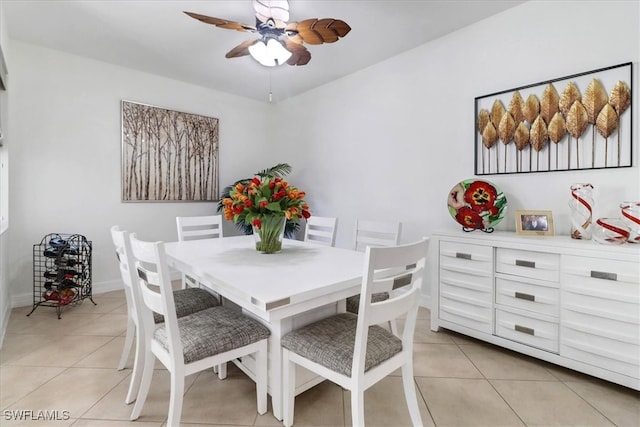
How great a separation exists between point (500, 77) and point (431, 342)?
2.19m

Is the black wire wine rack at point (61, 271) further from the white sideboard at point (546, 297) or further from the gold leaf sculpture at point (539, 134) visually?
the gold leaf sculpture at point (539, 134)

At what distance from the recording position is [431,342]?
7.39 feet

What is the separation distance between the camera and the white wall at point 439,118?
199cm

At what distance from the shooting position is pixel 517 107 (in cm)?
233

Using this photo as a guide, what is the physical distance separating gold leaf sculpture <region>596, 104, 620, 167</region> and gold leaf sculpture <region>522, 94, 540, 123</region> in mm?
368

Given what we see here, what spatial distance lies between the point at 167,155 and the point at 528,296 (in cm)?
390

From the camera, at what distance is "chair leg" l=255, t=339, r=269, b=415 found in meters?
1.40

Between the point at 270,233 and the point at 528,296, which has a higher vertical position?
the point at 270,233

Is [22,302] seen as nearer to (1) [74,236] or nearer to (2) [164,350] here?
(1) [74,236]

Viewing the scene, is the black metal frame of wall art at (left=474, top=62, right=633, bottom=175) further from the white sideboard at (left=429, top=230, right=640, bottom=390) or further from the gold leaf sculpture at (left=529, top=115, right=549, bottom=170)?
the white sideboard at (left=429, top=230, right=640, bottom=390)

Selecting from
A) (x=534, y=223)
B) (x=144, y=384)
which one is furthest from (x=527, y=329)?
(x=144, y=384)

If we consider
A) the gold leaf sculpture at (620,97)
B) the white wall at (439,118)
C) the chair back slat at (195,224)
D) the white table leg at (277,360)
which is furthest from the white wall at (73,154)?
the gold leaf sculpture at (620,97)

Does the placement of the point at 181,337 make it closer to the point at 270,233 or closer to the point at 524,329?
the point at 270,233

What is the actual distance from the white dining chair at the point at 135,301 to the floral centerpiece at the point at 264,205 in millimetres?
516
